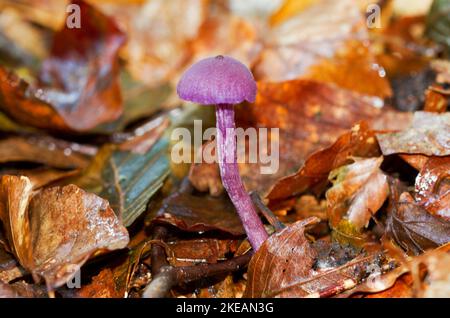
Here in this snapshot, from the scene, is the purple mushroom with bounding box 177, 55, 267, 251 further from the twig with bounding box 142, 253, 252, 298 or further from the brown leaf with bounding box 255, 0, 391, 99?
the brown leaf with bounding box 255, 0, 391, 99

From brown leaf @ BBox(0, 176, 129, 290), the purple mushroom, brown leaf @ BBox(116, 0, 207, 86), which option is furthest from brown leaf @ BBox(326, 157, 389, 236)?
brown leaf @ BBox(116, 0, 207, 86)

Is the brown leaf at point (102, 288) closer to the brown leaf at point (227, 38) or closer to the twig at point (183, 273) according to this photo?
the twig at point (183, 273)

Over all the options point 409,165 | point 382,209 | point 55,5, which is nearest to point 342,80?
point 409,165

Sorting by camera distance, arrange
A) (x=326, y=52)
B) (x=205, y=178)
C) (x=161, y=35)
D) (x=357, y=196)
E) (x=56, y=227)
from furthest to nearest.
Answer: (x=161, y=35), (x=326, y=52), (x=205, y=178), (x=357, y=196), (x=56, y=227)

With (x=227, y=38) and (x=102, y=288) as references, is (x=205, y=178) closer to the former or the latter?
(x=102, y=288)

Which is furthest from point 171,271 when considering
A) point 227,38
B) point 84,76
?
point 227,38

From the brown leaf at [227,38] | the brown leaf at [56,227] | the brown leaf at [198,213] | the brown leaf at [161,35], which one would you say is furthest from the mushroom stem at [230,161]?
the brown leaf at [161,35]
